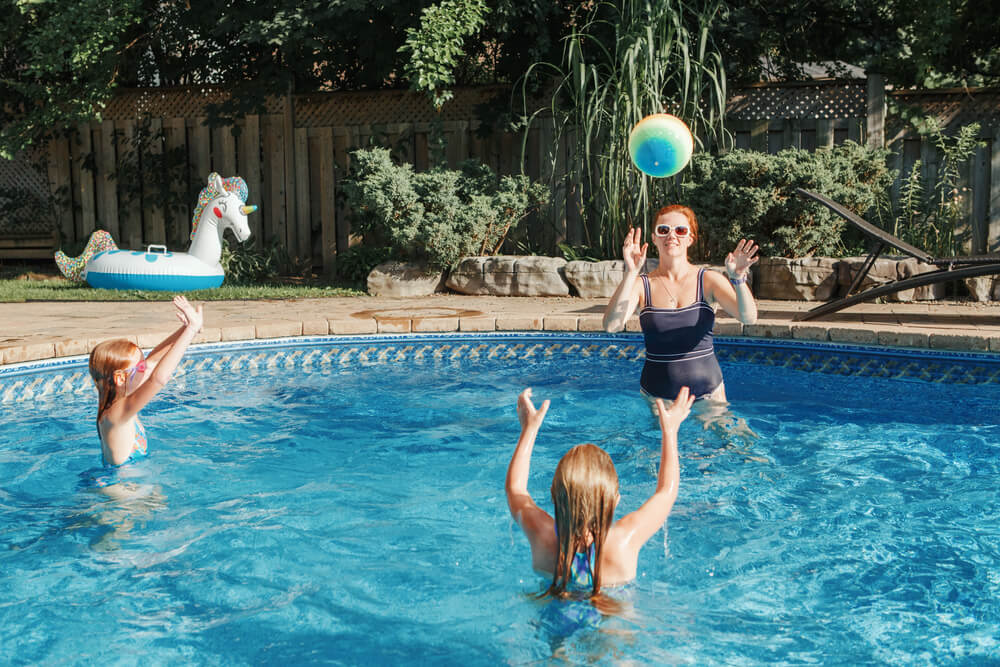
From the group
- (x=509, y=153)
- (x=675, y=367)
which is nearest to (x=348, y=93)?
(x=509, y=153)

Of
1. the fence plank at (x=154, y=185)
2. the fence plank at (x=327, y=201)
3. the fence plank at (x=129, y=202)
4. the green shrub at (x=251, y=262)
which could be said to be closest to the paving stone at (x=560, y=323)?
the green shrub at (x=251, y=262)

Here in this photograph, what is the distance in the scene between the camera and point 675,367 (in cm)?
451

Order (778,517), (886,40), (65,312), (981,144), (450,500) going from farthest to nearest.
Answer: (886,40) < (981,144) < (65,312) < (450,500) < (778,517)

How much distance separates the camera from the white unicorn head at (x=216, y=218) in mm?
9531

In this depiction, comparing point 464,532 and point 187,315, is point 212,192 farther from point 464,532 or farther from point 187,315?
point 464,532

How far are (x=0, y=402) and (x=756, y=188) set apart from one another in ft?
19.9

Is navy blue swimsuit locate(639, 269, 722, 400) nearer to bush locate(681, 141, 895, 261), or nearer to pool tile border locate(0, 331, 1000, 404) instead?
pool tile border locate(0, 331, 1000, 404)

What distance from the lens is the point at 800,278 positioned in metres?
8.31

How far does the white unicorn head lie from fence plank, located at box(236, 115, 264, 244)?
1.60 metres

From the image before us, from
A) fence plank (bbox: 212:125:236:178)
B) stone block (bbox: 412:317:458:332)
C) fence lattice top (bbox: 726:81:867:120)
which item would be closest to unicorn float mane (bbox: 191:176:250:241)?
fence plank (bbox: 212:125:236:178)

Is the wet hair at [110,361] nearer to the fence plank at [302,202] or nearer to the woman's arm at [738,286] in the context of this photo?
the woman's arm at [738,286]

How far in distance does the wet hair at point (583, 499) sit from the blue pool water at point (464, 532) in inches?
13.9

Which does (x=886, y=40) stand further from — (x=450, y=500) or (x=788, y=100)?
(x=450, y=500)

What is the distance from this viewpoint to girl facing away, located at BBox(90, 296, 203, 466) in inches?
147
